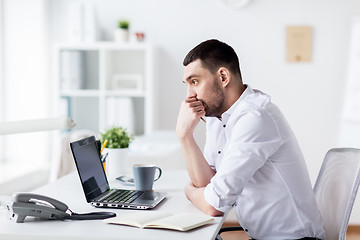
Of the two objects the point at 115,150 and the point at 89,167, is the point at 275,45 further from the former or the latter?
the point at 89,167

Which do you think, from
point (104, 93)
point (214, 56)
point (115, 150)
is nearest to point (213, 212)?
point (214, 56)

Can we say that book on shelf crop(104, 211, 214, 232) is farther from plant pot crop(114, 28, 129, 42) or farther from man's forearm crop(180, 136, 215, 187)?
plant pot crop(114, 28, 129, 42)

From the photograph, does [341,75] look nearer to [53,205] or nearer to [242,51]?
[242,51]

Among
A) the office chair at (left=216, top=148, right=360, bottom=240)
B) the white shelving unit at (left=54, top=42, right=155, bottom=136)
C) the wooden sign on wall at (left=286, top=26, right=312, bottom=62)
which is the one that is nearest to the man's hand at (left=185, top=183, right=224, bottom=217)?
the office chair at (left=216, top=148, right=360, bottom=240)

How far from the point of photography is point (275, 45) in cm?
397

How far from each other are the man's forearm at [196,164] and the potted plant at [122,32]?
2290 mm

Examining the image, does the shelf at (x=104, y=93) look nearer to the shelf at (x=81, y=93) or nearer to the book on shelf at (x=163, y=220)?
the shelf at (x=81, y=93)

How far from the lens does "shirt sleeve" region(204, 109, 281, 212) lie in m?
1.52

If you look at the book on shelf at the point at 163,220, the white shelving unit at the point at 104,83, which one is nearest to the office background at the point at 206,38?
the white shelving unit at the point at 104,83

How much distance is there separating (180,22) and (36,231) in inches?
116

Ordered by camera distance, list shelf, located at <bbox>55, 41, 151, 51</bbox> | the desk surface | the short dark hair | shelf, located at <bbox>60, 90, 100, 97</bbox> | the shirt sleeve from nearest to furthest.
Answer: the desk surface, the shirt sleeve, the short dark hair, shelf, located at <bbox>55, 41, 151, 51</bbox>, shelf, located at <bbox>60, 90, 100, 97</bbox>

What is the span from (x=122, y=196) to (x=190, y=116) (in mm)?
359

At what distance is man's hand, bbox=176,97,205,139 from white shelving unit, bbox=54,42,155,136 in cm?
208

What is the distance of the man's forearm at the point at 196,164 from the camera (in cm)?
179
